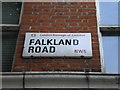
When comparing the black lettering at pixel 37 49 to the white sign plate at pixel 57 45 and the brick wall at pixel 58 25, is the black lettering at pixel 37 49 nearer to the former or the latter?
the white sign plate at pixel 57 45

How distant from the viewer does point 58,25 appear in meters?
5.12

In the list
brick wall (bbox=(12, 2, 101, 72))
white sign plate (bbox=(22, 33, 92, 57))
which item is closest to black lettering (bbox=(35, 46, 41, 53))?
white sign plate (bbox=(22, 33, 92, 57))

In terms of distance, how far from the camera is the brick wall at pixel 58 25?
4555 millimetres

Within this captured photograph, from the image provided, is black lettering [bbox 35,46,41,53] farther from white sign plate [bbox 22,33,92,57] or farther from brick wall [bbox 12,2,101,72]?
brick wall [bbox 12,2,101,72]

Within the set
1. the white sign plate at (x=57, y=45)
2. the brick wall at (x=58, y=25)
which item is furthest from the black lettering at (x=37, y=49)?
the brick wall at (x=58, y=25)

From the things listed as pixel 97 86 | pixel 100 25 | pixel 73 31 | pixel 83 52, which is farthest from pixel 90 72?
pixel 100 25

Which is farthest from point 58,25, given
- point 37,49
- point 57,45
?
point 37,49

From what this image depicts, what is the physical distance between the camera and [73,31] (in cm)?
500

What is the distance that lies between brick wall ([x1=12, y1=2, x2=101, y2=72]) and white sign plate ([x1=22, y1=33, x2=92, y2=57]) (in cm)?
8

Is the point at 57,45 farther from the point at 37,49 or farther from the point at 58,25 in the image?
the point at 58,25

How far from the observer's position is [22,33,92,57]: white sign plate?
469cm

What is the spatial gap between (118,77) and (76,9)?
5.55 feet

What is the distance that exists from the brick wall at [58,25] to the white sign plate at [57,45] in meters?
0.08

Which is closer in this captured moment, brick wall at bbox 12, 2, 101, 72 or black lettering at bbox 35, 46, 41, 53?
brick wall at bbox 12, 2, 101, 72
